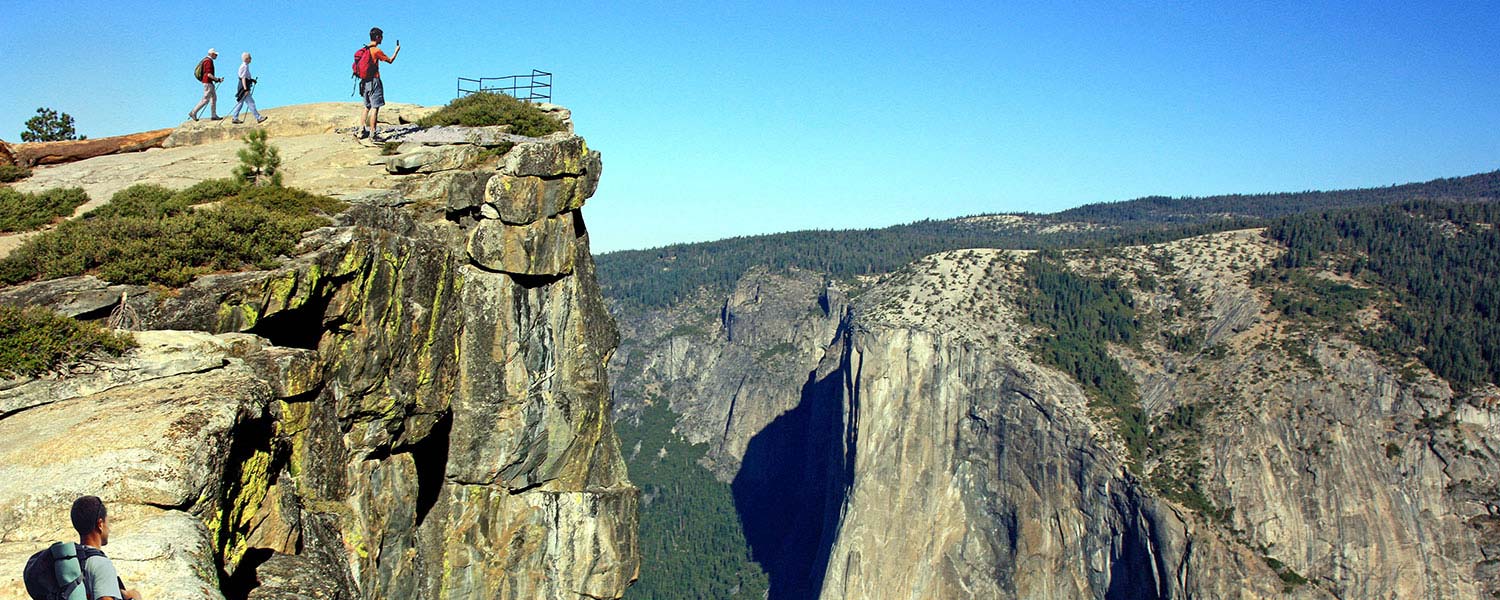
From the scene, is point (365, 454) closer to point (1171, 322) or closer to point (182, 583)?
point (182, 583)

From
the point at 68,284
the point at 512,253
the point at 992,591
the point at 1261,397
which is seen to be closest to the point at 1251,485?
the point at 1261,397

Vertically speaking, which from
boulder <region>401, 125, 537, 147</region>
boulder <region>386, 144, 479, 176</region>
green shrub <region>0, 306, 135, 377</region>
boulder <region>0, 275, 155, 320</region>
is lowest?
green shrub <region>0, 306, 135, 377</region>

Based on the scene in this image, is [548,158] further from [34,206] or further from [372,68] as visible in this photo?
[34,206]

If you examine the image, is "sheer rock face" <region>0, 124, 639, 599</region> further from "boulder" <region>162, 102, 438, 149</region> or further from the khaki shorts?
"boulder" <region>162, 102, 438, 149</region>

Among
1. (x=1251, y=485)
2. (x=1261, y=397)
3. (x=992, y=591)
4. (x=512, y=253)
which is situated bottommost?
(x=992, y=591)

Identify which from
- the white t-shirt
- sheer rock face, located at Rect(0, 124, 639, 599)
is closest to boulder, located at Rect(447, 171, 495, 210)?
sheer rock face, located at Rect(0, 124, 639, 599)

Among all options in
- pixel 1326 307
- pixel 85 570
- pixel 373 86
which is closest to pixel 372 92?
pixel 373 86

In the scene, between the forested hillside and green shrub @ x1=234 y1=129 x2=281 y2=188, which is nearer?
green shrub @ x1=234 y1=129 x2=281 y2=188
